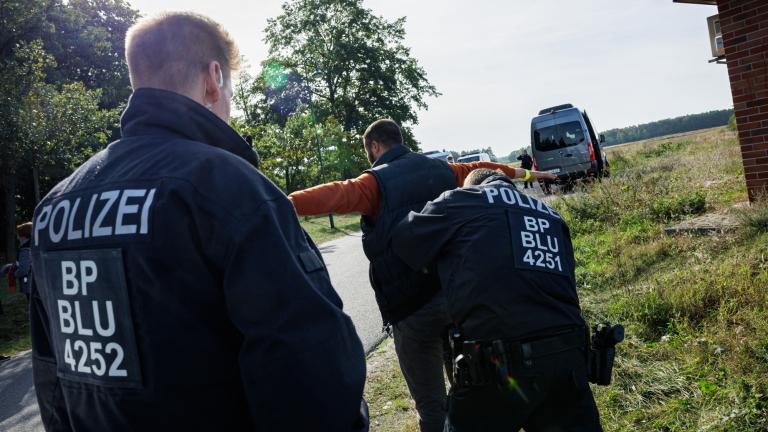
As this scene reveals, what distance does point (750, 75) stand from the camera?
661cm

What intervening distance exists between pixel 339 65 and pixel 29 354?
33.9 m

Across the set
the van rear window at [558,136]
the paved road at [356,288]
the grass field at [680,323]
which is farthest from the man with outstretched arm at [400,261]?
the van rear window at [558,136]

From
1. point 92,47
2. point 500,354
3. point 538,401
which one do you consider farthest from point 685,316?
point 92,47

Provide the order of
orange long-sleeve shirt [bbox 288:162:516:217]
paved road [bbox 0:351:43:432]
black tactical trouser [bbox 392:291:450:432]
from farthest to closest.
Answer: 1. paved road [bbox 0:351:43:432]
2. black tactical trouser [bbox 392:291:450:432]
3. orange long-sleeve shirt [bbox 288:162:516:217]

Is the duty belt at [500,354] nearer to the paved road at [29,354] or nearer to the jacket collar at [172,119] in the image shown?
the jacket collar at [172,119]

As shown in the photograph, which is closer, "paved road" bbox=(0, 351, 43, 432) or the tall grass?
the tall grass

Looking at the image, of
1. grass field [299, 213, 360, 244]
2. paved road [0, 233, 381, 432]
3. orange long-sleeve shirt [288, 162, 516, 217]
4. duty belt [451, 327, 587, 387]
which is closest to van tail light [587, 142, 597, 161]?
paved road [0, 233, 381, 432]

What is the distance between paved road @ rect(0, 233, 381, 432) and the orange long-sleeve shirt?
3.24 m

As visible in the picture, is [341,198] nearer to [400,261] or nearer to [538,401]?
[400,261]

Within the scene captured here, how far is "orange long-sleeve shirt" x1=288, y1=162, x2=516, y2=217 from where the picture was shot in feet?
10.3

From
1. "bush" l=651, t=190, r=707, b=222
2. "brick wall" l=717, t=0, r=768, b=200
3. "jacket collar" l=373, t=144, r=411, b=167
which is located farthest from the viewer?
"bush" l=651, t=190, r=707, b=222

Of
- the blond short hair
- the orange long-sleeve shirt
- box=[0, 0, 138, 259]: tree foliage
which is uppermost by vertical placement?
box=[0, 0, 138, 259]: tree foliage

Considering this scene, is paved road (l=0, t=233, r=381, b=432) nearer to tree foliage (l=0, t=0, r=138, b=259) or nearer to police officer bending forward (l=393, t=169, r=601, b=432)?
police officer bending forward (l=393, t=169, r=601, b=432)

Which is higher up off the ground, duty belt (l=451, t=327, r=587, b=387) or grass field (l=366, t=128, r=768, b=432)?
duty belt (l=451, t=327, r=587, b=387)
